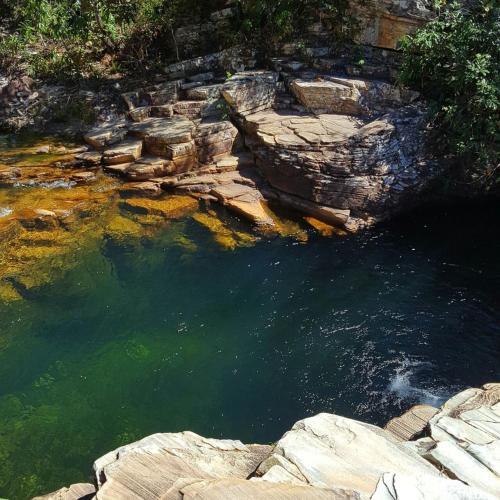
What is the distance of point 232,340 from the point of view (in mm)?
7461

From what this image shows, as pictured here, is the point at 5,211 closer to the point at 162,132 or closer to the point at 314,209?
the point at 162,132

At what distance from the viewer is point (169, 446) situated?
13.1 feet

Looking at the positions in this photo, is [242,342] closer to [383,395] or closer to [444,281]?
[383,395]

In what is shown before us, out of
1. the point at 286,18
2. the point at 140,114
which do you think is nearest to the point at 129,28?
the point at 140,114

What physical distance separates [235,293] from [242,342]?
1.15m

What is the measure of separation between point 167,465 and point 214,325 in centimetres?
411

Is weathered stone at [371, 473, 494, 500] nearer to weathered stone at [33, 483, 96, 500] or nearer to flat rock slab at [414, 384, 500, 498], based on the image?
flat rock slab at [414, 384, 500, 498]

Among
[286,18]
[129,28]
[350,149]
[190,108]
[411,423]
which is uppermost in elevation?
[286,18]

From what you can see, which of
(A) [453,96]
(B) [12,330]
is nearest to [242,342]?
(B) [12,330]

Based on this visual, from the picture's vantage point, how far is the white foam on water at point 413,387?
6.54m

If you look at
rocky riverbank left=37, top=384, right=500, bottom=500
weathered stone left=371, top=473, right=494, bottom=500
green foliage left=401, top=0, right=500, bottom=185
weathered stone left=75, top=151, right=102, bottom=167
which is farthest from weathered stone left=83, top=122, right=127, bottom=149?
weathered stone left=371, top=473, right=494, bottom=500

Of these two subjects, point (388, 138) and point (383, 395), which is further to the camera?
point (388, 138)

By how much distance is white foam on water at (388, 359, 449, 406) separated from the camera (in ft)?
21.4

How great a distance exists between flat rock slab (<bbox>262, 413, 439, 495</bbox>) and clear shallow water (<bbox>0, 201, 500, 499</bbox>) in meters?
2.21
